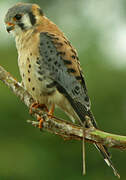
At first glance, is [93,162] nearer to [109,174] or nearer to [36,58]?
[109,174]

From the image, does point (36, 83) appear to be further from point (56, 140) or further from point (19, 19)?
point (56, 140)

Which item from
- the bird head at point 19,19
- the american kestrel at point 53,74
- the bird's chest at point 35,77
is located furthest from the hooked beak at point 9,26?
the bird's chest at point 35,77

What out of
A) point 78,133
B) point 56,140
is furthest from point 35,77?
point 56,140

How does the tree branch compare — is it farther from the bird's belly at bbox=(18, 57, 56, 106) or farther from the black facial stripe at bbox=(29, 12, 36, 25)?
the black facial stripe at bbox=(29, 12, 36, 25)

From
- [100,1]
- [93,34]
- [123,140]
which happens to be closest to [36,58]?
[123,140]

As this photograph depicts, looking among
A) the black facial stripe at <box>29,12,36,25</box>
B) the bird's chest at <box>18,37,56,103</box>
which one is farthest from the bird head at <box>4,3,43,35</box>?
the bird's chest at <box>18,37,56,103</box>

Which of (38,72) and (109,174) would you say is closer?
(38,72)

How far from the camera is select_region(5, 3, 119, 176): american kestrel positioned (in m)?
5.14

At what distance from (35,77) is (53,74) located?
176 mm

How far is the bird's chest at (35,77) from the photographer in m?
5.13

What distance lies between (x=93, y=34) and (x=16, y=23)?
10901mm

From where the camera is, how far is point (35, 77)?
202 inches

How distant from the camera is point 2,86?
997cm

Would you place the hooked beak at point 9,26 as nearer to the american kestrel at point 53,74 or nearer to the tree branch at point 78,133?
the american kestrel at point 53,74
